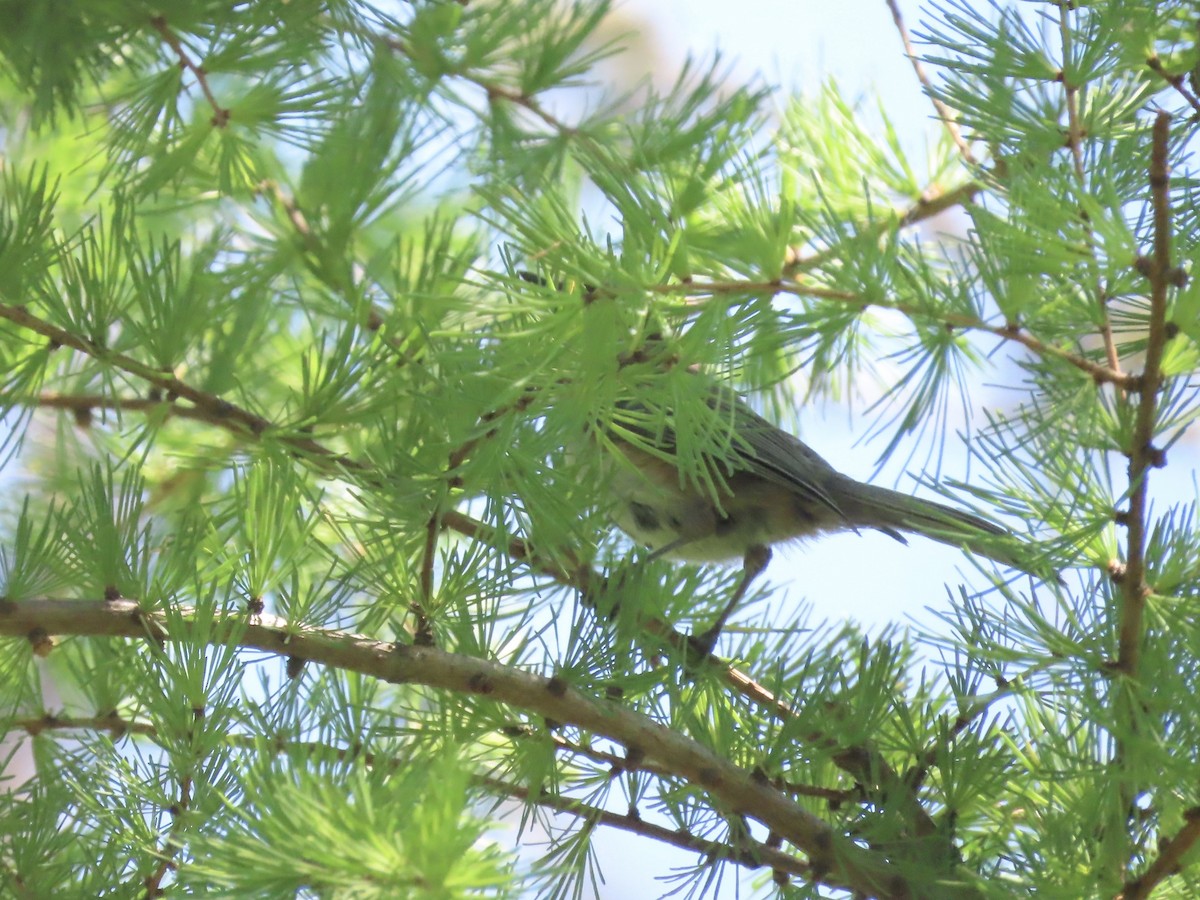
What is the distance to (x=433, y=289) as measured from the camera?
176 cm

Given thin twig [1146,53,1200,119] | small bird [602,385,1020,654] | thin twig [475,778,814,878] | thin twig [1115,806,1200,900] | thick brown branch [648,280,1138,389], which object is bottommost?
thin twig [1115,806,1200,900]

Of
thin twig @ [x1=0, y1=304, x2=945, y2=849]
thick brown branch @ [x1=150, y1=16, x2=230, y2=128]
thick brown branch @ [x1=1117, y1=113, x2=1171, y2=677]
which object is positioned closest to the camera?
thick brown branch @ [x1=1117, y1=113, x2=1171, y2=677]

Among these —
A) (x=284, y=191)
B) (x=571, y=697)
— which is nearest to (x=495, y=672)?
(x=571, y=697)

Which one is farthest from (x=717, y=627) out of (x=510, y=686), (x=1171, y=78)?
(x=1171, y=78)

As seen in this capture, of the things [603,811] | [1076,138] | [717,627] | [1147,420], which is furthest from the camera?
[717,627]

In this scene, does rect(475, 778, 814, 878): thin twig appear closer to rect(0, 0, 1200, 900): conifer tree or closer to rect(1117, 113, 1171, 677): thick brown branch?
rect(0, 0, 1200, 900): conifer tree

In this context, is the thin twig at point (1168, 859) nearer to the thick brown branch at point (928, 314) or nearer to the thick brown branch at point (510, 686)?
the thick brown branch at point (510, 686)

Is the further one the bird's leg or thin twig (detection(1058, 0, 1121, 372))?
the bird's leg

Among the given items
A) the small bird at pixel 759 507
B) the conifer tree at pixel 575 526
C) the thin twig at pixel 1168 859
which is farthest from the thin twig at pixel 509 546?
the small bird at pixel 759 507

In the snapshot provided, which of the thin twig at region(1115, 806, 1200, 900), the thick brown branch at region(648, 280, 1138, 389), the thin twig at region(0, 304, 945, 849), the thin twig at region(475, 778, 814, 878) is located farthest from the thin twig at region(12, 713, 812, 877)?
the thick brown branch at region(648, 280, 1138, 389)

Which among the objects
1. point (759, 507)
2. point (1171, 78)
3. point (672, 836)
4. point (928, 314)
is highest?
point (759, 507)

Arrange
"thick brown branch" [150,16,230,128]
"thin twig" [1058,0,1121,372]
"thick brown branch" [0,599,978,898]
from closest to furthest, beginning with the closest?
1. "thin twig" [1058,0,1121,372]
2. "thick brown branch" [0,599,978,898]
3. "thick brown branch" [150,16,230,128]

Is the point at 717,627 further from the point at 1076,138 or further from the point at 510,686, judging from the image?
the point at 1076,138

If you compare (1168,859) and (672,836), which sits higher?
(672,836)
